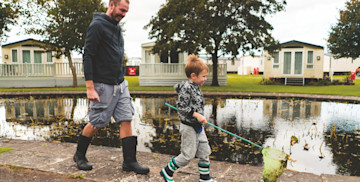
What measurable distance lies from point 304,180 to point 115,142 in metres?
3.03

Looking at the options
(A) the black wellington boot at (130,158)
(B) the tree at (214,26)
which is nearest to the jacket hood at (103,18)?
(A) the black wellington boot at (130,158)

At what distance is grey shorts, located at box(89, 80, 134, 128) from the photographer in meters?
2.89

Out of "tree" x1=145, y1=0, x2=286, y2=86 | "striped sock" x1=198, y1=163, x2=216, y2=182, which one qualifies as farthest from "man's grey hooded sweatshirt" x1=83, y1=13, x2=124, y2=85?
"tree" x1=145, y1=0, x2=286, y2=86

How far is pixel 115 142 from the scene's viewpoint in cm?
469

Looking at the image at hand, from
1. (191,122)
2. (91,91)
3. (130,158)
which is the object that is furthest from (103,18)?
(130,158)

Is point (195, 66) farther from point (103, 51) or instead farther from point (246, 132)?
point (246, 132)

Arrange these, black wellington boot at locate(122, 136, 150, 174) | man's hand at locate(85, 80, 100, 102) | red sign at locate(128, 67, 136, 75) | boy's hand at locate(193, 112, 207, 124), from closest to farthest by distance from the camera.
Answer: boy's hand at locate(193, 112, 207, 124)
man's hand at locate(85, 80, 100, 102)
black wellington boot at locate(122, 136, 150, 174)
red sign at locate(128, 67, 136, 75)

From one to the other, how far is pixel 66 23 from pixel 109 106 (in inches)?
728

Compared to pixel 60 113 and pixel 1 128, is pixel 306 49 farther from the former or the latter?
pixel 1 128

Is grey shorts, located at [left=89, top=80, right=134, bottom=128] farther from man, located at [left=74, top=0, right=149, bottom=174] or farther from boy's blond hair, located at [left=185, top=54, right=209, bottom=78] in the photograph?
boy's blond hair, located at [left=185, top=54, right=209, bottom=78]

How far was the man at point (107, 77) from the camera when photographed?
111 inches

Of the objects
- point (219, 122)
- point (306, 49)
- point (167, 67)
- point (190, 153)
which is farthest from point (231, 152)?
point (306, 49)

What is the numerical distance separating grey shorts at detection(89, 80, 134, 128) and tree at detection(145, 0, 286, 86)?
566 inches

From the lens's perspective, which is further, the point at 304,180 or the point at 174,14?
the point at 174,14
